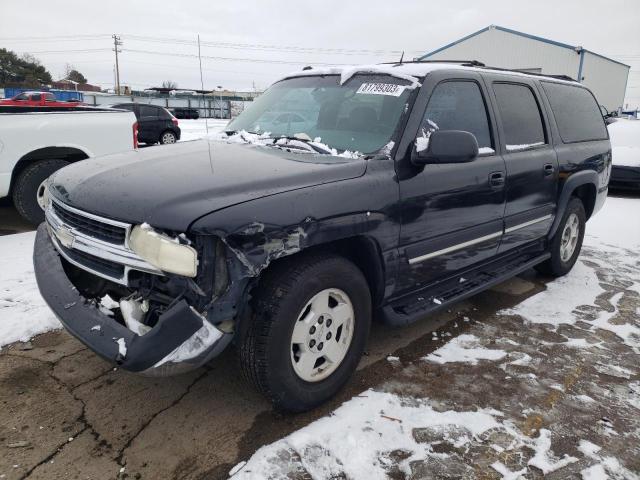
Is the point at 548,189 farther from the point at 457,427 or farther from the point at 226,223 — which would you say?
the point at 226,223

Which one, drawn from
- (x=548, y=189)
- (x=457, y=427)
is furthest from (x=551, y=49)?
(x=457, y=427)

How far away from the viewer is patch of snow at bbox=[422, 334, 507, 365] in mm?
3146

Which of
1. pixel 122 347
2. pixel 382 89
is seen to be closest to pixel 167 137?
pixel 382 89

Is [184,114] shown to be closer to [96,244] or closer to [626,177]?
[96,244]

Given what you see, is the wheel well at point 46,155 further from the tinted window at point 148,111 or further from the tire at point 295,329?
the tinted window at point 148,111

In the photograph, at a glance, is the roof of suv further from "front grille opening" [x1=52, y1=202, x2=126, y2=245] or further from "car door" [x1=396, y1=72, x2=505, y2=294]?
"front grille opening" [x1=52, y1=202, x2=126, y2=245]

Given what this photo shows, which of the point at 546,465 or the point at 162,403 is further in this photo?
the point at 162,403

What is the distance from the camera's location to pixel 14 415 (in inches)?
96.2

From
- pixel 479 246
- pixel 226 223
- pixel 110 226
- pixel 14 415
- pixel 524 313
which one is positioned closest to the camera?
pixel 226 223

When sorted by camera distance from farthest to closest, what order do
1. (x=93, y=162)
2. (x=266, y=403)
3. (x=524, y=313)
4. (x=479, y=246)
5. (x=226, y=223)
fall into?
(x=524, y=313) < (x=479, y=246) < (x=93, y=162) < (x=266, y=403) < (x=226, y=223)

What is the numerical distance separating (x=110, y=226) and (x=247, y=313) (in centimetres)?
75

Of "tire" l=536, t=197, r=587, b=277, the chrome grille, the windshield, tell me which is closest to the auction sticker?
the windshield

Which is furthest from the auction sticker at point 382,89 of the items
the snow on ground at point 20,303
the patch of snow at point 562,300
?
the snow on ground at point 20,303

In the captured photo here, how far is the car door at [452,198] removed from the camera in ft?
9.29
